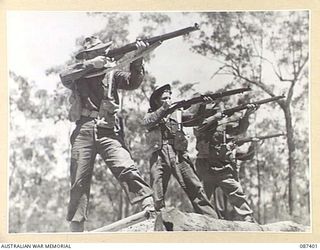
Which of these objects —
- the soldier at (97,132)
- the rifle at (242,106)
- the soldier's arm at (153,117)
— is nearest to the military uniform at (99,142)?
the soldier at (97,132)

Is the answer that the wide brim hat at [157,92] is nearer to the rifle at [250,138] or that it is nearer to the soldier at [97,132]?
the soldier at [97,132]

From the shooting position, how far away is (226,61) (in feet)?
7.96

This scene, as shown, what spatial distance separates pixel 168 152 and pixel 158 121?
124 mm

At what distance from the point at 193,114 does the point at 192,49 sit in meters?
0.25

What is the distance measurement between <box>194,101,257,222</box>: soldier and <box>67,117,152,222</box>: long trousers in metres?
0.24

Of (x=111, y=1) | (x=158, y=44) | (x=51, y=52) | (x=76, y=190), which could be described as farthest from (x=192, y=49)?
(x=76, y=190)

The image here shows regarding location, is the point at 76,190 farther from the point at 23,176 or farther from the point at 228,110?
the point at 228,110

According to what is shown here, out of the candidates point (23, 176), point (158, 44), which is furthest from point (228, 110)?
point (23, 176)

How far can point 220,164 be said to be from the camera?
2.43 m

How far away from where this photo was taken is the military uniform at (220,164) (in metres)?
2.41

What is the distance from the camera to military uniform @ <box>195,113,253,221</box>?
2414 mm

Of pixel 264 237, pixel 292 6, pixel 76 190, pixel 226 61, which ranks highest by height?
pixel 292 6

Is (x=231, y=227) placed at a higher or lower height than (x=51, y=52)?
lower

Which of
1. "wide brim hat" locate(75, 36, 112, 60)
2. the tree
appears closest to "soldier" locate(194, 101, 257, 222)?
the tree
